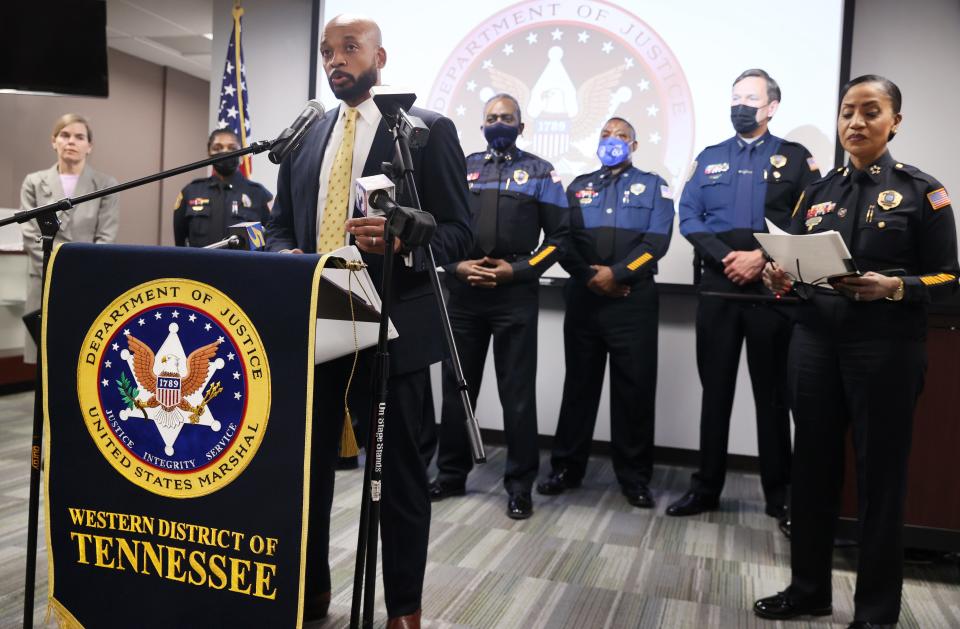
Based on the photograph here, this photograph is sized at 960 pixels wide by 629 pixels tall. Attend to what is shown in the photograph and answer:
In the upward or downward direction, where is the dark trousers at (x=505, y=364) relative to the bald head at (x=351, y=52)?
downward

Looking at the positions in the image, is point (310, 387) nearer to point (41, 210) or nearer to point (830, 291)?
point (41, 210)

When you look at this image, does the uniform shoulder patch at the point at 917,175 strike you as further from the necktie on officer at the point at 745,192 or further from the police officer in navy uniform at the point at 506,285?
the police officer in navy uniform at the point at 506,285

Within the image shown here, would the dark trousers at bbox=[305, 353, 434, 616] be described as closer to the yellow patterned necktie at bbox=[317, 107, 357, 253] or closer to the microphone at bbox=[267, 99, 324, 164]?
the yellow patterned necktie at bbox=[317, 107, 357, 253]

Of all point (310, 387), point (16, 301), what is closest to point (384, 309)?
point (310, 387)

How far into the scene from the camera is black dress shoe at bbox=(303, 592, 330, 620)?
2131mm

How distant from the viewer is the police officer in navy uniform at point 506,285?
3400 millimetres

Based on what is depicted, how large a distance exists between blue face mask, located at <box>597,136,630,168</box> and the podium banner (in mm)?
2526

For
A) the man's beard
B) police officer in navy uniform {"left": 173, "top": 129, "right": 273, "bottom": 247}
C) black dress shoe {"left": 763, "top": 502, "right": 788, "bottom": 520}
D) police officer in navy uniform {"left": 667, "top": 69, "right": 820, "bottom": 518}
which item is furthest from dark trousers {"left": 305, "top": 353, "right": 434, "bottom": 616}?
police officer in navy uniform {"left": 173, "top": 129, "right": 273, "bottom": 247}

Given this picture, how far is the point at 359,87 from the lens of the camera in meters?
1.83

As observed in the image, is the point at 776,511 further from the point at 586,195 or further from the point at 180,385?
the point at 180,385

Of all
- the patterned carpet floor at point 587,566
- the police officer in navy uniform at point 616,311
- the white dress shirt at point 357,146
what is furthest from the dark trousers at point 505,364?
the white dress shirt at point 357,146

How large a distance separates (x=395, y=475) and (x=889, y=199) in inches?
57.1

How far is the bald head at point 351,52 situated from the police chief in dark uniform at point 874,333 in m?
1.26

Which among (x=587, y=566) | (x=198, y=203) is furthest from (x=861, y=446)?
(x=198, y=203)
